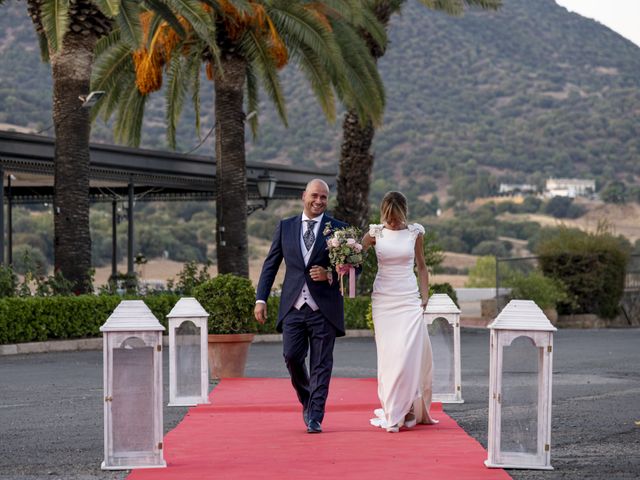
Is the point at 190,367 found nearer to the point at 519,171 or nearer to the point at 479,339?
the point at 479,339

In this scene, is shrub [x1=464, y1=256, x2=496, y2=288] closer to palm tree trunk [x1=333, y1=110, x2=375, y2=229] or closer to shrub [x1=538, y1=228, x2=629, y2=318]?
shrub [x1=538, y1=228, x2=629, y2=318]

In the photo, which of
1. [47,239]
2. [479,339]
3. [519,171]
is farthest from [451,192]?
[479,339]

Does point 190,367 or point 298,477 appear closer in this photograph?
point 298,477

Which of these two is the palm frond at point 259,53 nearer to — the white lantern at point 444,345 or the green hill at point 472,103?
the white lantern at point 444,345

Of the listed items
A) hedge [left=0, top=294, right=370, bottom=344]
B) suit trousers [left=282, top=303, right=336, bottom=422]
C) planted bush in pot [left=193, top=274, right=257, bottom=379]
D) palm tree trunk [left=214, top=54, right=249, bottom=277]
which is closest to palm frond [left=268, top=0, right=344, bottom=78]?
palm tree trunk [left=214, top=54, right=249, bottom=277]

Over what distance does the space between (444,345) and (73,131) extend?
47.5ft

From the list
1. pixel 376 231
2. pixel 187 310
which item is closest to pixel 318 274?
pixel 376 231

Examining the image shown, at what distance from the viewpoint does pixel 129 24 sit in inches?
926

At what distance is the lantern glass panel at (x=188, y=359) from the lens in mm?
13078

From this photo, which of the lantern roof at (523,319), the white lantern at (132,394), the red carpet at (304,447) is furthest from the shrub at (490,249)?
the white lantern at (132,394)

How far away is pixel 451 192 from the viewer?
104875mm

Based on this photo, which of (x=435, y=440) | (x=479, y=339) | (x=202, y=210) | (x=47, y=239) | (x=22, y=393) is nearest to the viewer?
(x=435, y=440)

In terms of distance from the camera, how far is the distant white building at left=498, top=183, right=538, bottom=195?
348 ft

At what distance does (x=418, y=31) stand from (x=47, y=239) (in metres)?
64.2
